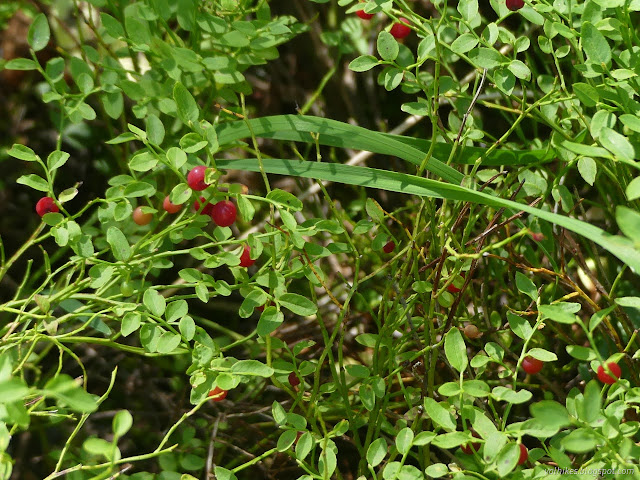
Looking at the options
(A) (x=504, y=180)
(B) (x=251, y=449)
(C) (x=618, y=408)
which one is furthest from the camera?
(B) (x=251, y=449)

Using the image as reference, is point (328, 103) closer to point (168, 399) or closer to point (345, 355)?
point (345, 355)

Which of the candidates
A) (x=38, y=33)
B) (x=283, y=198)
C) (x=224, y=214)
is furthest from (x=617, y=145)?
(x=38, y=33)

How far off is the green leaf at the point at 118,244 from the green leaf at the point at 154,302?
8 cm

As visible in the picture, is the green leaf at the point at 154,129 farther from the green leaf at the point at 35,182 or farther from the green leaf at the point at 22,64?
the green leaf at the point at 22,64

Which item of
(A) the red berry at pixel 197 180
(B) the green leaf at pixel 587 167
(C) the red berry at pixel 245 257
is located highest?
(A) the red berry at pixel 197 180

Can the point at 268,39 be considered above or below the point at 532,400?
above

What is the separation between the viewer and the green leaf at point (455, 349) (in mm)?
827

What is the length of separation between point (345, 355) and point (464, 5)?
24.9 inches

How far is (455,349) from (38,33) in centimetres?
81

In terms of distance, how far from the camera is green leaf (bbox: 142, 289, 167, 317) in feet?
2.92

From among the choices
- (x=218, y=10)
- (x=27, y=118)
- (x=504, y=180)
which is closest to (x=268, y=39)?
(x=218, y=10)

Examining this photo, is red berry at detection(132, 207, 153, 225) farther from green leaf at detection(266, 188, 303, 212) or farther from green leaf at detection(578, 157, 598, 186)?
green leaf at detection(578, 157, 598, 186)

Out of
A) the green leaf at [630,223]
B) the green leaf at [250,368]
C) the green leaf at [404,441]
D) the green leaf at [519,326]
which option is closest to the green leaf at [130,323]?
the green leaf at [250,368]

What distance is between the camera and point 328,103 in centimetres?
163
